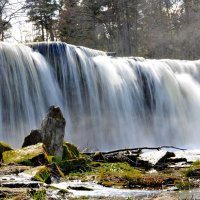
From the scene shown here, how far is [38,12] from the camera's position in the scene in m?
48.2

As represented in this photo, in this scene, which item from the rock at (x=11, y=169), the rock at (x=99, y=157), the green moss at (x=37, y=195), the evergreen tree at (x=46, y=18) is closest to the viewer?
the green moss at (x=37, y=195)

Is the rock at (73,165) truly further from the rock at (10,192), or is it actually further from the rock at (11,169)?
the rock at (10,192)

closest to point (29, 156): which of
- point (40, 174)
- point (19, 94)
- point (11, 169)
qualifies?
point (11, 169)

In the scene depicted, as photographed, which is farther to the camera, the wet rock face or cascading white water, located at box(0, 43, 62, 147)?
cascading white water, located at box(0, 43, 62, 147)

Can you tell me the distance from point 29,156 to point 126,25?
45803mm

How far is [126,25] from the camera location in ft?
177

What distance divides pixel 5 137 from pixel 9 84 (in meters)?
2.15

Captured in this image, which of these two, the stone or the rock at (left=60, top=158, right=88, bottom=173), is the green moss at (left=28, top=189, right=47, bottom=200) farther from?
the rock at (left=60, top=158, right=88, bottom=173)

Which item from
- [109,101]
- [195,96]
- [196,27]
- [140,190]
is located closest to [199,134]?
[195,96]

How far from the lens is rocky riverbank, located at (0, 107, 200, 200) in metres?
7.06

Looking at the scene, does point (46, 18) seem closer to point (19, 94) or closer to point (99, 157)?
point (19, 94)

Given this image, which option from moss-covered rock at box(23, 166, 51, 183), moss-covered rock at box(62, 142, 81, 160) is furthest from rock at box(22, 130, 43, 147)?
moss-covered rock at box(23, 166, 51, 183)

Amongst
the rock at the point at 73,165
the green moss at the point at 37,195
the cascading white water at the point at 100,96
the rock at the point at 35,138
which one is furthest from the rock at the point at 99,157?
the cascading white water at the point at 100,96

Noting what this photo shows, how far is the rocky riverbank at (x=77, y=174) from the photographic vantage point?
7.06 metres
